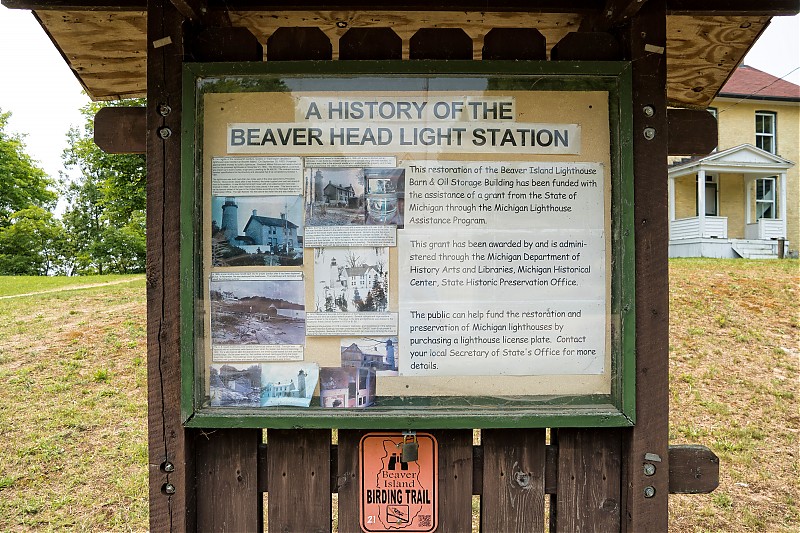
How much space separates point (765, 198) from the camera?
69.9 feet

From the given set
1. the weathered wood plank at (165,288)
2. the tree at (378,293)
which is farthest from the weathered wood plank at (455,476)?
the weathered wood plank at (165,288)

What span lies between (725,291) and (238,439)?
9845 mm

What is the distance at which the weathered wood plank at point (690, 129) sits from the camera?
2.25 meters

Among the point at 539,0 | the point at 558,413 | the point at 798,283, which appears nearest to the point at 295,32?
the point at 539,0

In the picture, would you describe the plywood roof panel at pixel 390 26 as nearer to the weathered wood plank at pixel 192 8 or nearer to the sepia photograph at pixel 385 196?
the weathered wood plank at pixel 192 8

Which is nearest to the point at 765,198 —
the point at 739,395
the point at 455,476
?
the point at 739,395

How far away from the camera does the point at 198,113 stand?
2.07 metres

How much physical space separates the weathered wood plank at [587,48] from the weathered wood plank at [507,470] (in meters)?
1.44

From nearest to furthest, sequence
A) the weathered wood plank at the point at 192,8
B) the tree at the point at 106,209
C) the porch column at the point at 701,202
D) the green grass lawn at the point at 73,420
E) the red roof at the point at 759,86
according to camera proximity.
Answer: the weathered wood plank at the point at 192,8, the green grass lawn at the point at 73,420, the porch column at the point at 701,202, the red roof at the point at 759,86, the tree at the point at 106,209

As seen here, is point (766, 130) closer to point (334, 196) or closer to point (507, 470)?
point (507, 470)

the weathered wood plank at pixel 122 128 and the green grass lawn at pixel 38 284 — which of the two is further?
the green grass lawn at pixel 38 284

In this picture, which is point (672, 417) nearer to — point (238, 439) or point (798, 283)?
point (238, 439)

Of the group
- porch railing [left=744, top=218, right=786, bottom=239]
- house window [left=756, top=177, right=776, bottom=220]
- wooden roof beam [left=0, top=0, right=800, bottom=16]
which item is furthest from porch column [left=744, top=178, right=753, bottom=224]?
wooden roof beam [left=0, top=0, right=800, bottom=16]

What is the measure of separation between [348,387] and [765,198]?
78.7 ft
